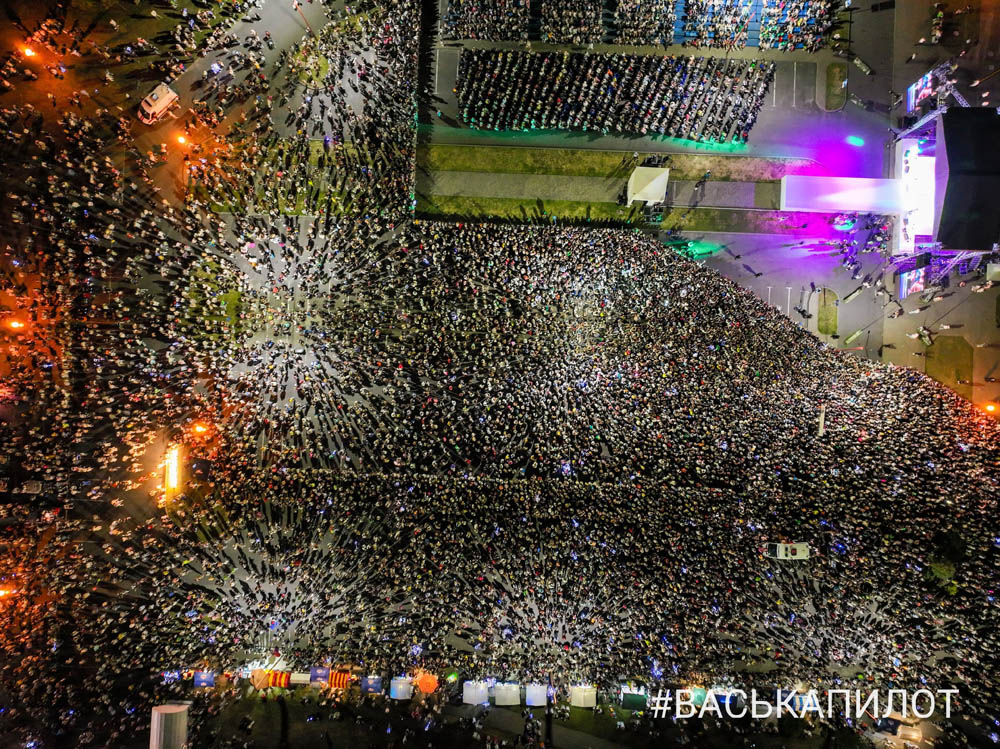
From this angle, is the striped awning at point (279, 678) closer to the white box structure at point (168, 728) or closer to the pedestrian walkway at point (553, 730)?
the white box structure at point (168, 728)

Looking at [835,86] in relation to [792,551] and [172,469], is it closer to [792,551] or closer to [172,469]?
[792,551]

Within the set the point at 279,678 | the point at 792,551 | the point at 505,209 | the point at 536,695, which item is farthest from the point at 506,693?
the point at 505,209

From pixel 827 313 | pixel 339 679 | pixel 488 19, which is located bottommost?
pixel 339 679

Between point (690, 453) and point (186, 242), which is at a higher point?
point (186, 242)

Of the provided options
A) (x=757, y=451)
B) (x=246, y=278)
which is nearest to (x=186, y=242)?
(x=246, y=278)

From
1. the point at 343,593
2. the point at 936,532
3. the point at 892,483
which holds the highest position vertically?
the point at 892,483

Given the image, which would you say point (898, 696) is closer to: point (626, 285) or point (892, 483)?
point (892, 483)

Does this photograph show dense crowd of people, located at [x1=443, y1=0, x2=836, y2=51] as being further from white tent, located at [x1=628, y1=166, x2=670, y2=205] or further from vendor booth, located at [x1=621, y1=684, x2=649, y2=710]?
vendor booth, located at [x1=621, y1=684, x2=649, y2=710]

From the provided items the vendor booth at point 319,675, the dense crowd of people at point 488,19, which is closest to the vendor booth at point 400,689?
the vendor booth at point 319,675
